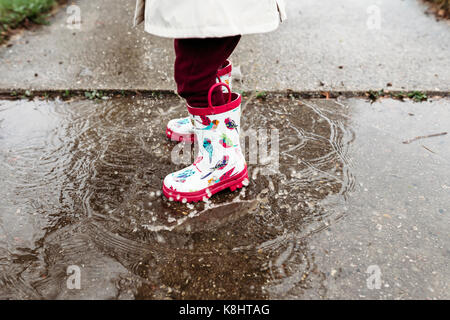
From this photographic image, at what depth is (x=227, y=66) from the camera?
67.3 inches

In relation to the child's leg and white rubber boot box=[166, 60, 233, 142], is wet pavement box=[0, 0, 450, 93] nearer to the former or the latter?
white rubber boot box=[166, 60, 233, 142]

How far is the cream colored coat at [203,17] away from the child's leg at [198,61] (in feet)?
0.32

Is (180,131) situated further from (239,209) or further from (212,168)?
(239,209)

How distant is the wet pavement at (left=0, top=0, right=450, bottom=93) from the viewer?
2400mm

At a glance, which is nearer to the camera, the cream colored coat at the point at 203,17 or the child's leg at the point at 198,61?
the cream colored coat at the point at 203,17

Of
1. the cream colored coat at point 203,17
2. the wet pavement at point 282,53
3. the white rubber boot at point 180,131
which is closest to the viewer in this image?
the cream colored coat at point 203,17

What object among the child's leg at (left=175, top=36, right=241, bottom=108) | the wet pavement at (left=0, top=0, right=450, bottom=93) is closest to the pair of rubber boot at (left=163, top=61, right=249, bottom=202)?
the child's leg at (left=175, top=36, right=241, bottom=108)

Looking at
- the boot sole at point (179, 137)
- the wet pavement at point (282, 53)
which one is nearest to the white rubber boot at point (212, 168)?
the boot sole at point (179, 137)

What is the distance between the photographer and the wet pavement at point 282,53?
2.40 meters

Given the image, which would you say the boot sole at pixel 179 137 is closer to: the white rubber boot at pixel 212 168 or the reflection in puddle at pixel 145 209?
the reflection in puddle at pixel 145 209

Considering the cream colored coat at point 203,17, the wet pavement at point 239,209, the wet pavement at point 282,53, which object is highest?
the cream colored coat at point 203,17

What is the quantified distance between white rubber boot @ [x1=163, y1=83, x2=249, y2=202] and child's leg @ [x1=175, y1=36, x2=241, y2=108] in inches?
7.2

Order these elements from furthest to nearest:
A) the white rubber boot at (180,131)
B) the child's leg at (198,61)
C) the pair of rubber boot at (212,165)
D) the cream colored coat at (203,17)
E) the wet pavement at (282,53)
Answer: the wet pavement at (282,53) → the white rubber boot at (180,131) → the pair of rubber boot at (212,165) → the child's leg at (198,61) → the cream colored coat at (203,17)

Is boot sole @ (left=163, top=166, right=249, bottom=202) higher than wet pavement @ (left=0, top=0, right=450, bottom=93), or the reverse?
wet pavement @ (left=0, top=0, right=450, bottom=93)
